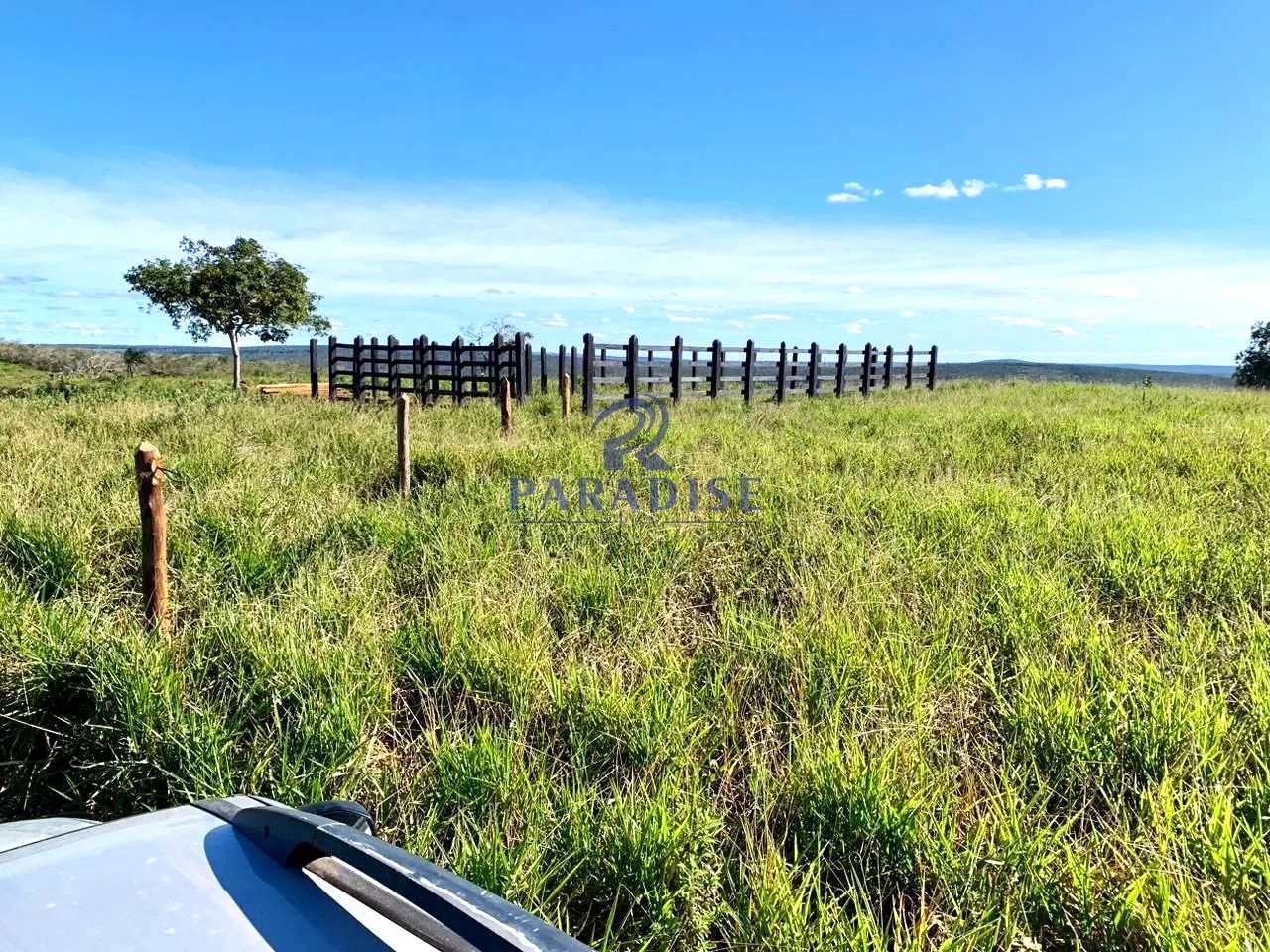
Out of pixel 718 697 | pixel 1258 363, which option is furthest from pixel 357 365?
pixel 1258 363

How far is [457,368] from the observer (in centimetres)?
1891

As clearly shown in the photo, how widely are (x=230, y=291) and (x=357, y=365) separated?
13.3 m

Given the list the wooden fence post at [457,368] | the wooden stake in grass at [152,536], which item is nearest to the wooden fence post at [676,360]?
the wooden fence post at [457,368]

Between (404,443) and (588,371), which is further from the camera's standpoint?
(588,371)

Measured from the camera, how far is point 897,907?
207cm

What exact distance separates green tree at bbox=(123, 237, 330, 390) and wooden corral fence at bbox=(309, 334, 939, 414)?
1051 centimetres

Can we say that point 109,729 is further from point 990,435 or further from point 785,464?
point 990,435

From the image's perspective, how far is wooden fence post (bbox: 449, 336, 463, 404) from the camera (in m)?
18.8

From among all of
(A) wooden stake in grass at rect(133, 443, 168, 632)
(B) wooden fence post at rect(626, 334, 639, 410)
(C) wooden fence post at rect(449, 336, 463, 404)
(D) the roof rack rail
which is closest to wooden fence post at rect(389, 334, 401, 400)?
(C) wooden fence post at rect(449, 336, 463, 404)

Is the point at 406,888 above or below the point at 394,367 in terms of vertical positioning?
below

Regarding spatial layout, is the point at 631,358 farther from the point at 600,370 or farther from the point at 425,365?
the point at 425,365

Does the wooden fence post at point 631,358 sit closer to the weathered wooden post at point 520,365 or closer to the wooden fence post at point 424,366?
the weathered wooden post at point 520,365

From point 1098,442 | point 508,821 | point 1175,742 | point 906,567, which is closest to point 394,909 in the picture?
point 508,821

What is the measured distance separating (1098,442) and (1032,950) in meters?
8.38
